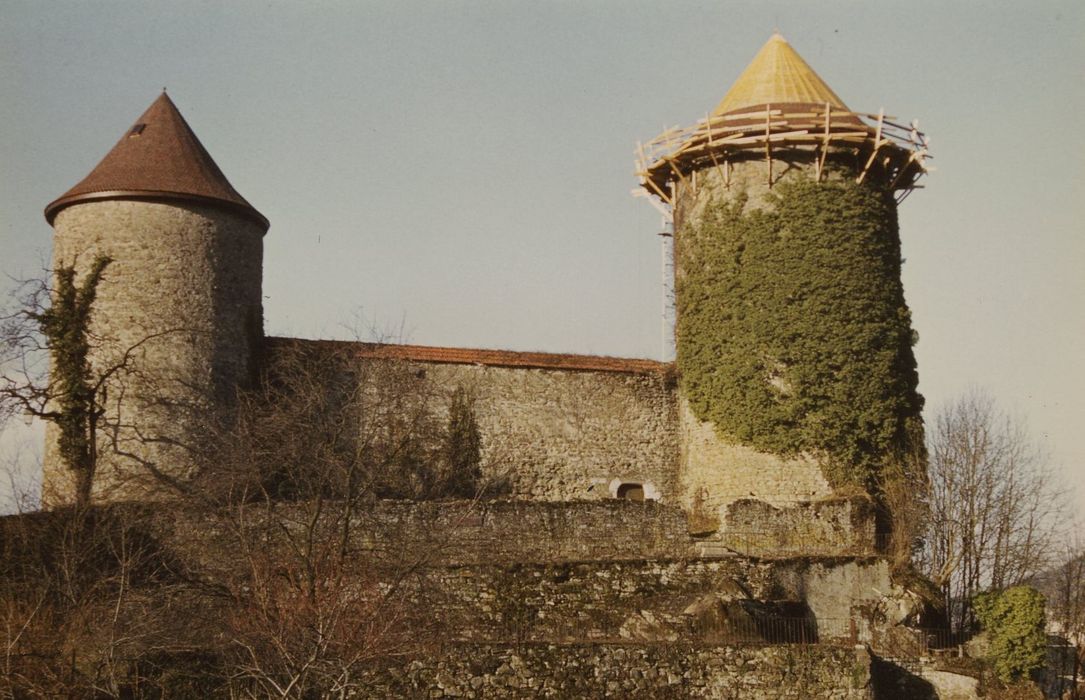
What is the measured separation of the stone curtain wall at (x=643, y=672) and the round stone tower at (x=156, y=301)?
8764 mm

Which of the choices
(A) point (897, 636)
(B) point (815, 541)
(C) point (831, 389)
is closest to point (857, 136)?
(C) point (831, 389)

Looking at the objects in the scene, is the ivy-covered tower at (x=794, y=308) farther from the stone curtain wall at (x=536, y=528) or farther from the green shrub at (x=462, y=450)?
the green shrub at (x=462, y=450)

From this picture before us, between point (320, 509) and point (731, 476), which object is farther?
point (731, 476)

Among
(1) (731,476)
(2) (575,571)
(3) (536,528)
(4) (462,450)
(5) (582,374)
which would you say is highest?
(5) (582,374)

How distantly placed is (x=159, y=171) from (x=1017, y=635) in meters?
16.4

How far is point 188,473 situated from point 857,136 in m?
13.6

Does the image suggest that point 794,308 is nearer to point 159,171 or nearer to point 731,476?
point 731,476

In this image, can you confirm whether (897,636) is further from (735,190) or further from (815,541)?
(735,190)

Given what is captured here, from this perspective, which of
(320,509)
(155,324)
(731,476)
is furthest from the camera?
(731,476)

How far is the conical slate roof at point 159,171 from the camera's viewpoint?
81.1 ft

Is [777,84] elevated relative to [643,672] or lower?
elevated

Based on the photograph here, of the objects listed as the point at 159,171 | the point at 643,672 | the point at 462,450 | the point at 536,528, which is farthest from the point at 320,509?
the point at 159,171

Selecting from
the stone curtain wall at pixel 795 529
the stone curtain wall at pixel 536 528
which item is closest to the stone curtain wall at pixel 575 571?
the stone curtain wall at pixel 536 528

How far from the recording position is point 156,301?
24.6 meters
